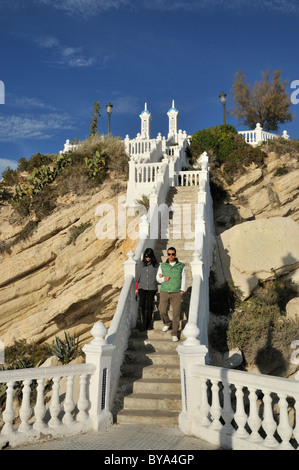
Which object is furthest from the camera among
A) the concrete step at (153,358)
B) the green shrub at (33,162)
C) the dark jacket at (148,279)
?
the green shrub at (33,162)

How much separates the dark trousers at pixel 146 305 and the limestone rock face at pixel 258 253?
182 inches

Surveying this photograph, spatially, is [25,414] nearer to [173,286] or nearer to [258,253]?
[173,286]

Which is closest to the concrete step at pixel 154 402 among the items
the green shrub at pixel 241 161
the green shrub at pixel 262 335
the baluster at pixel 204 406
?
the baluster at pixel 204 406

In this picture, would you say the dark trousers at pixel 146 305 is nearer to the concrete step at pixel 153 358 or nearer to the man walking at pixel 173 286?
the man walking at pixel 173 286

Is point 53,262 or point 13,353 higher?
point 53,262

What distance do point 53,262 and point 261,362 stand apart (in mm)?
8797

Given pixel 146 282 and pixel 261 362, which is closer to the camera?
pixel 146 282

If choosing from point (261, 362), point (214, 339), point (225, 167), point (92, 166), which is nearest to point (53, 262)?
point (92, 166)

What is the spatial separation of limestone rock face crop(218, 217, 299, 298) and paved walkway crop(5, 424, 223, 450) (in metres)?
6.82

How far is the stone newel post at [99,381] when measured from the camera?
572 centimetres

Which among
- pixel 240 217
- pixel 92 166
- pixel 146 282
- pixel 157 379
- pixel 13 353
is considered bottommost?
pixel 13 353

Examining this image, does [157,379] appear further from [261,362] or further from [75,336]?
[75,336]
